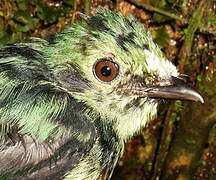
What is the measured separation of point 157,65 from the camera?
262 centimetres

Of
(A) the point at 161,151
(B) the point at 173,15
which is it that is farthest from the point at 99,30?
(A) the point at 161,151

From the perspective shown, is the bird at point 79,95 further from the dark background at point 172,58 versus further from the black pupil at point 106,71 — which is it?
the dark background at point 172,58

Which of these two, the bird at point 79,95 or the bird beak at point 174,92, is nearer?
the bird at point 79,95

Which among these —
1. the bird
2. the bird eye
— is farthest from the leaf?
the bird eye

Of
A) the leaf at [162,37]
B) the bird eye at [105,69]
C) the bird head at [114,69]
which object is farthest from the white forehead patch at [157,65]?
the leaf at [162,37]

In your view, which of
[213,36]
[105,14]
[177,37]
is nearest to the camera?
[105,14]

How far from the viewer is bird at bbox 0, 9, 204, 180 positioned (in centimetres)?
246

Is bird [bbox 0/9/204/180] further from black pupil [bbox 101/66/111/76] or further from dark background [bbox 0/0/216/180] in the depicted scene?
dark background [bbox 0/0/216/180]

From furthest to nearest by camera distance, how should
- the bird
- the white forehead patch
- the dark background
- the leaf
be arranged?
1. the leaf
2. the dark background
3. the white forehead patch
4. the bird

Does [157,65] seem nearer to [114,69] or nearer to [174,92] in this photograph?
[174,92]

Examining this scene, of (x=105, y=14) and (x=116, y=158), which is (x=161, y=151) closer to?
(x=116, y=158)

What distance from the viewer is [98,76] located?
255cm

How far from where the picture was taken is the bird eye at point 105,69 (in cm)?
251

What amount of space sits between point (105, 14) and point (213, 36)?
2810mm
